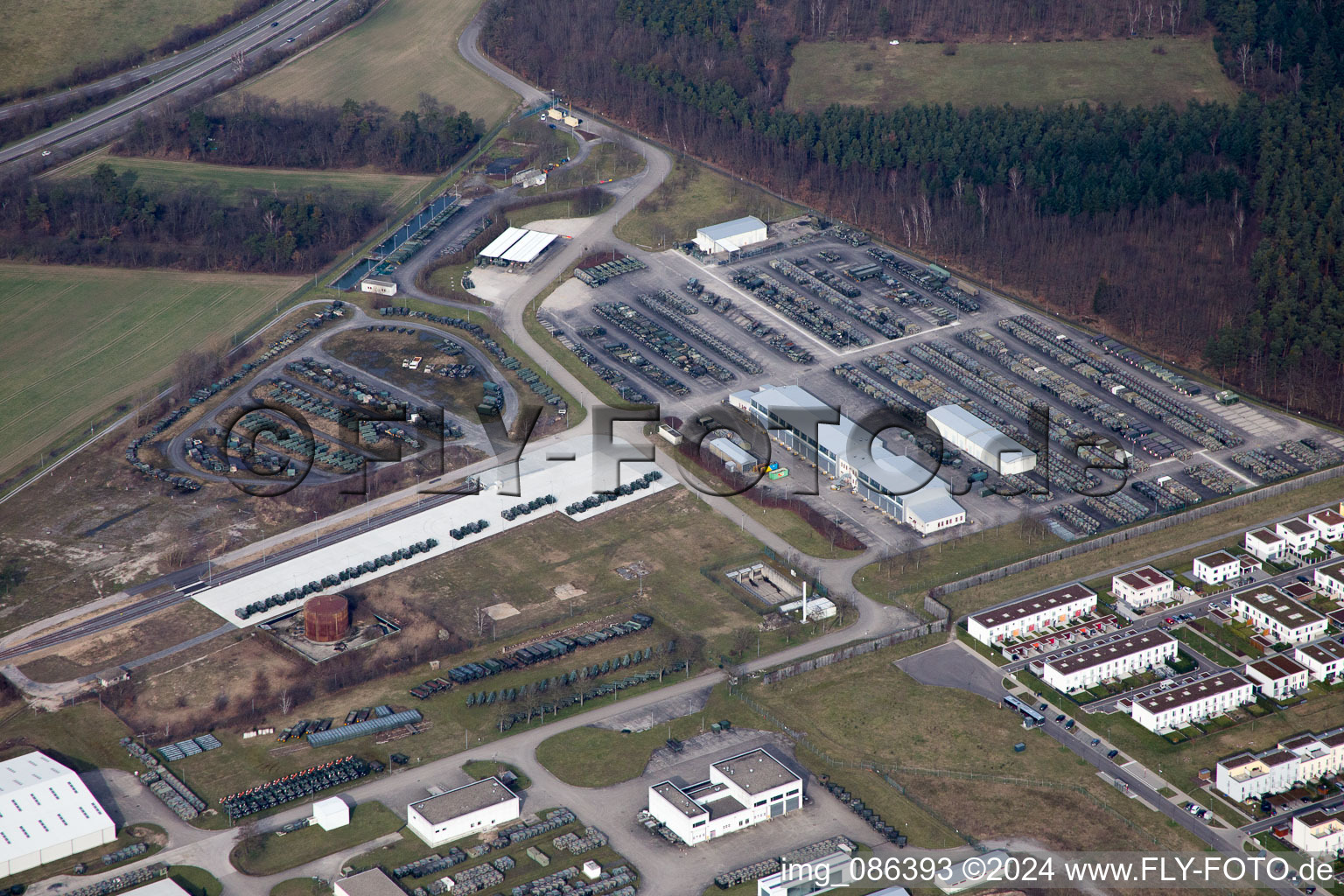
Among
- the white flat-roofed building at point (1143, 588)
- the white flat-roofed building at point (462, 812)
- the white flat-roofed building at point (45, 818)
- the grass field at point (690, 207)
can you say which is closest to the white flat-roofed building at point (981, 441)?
the white flat-roofed building at point (1143, 588)

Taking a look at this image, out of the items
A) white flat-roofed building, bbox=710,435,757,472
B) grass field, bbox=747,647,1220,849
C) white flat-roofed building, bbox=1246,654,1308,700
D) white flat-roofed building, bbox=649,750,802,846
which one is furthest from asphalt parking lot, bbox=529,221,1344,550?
white flat-roofed building, bbox=649,750,802,846

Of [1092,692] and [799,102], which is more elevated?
[799,102]

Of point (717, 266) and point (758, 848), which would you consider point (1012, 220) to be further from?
point (758, 848)

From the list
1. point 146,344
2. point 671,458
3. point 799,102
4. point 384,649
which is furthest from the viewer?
point 799,102

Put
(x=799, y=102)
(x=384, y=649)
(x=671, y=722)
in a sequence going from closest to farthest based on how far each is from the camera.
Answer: (x=671, y=722), (x=384, y=649), (x=799, y=102)

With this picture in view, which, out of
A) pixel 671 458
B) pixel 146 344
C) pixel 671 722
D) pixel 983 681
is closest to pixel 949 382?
pixel 671 458

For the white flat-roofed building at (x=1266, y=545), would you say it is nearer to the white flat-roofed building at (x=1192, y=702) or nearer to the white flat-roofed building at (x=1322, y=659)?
the white flat-roofed building at (x=1322, y=659)

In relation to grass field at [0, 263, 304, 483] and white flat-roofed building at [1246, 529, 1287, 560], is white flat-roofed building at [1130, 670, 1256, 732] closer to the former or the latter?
white flat-roofed building at [1246, 529, 1287, 560]
